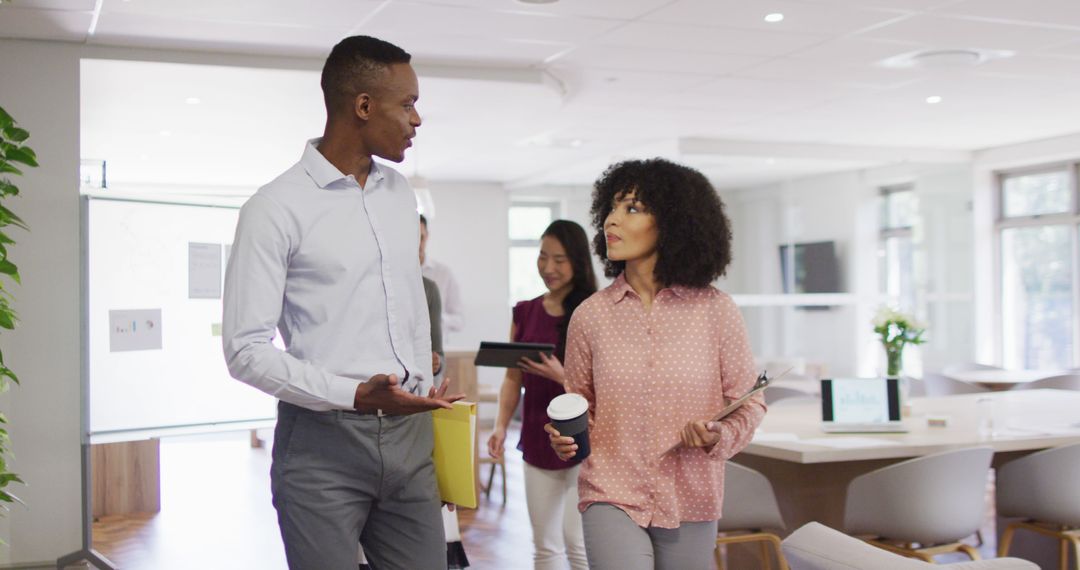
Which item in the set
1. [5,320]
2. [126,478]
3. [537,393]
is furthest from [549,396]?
[126,478]

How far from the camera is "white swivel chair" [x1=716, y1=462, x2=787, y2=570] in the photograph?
3641mm

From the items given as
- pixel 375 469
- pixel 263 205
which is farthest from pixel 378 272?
pixel 375 469

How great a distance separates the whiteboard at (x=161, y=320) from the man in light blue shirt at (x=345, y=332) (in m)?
3.16

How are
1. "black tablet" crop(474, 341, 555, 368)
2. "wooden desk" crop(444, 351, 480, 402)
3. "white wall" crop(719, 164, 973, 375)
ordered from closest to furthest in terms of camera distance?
"black tablet" crop(474, 341, 555, 368)
"wooden desk" crop(444, 351, 480, 402)
"white wall" crop(719, 164, 973, 375)

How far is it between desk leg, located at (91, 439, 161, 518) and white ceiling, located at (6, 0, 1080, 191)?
7.20ft

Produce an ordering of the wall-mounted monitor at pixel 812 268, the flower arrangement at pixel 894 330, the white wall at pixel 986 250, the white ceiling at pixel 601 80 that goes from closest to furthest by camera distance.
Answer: the flower arrangement at pixel 894 330, the white ceiling at pixel 601 80, the white wall at pixel 986 250, the wall-mounted monitor at pixel 812 268

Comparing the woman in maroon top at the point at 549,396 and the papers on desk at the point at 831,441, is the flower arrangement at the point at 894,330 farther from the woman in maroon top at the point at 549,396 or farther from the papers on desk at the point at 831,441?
the woman in maroon top at the point at 549,396

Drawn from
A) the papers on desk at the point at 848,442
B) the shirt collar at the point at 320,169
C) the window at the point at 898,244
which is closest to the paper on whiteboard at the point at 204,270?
the papers on desk at the point at 848,442

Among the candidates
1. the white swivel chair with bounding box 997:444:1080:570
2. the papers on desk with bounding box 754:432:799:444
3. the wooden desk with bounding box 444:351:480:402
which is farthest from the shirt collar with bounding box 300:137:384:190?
the wooden desk with bounding box 444:351:480:402

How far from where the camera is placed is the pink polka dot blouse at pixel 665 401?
2.38 m

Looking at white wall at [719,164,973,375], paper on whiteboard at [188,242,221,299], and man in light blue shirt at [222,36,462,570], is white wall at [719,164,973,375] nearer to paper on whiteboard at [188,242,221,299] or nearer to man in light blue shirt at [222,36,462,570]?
paper on whiteboard at [188,242,221,299]

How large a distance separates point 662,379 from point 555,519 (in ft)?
4.20

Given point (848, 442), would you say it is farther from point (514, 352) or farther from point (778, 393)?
point (778, 393)

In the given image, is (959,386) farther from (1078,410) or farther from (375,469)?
(375,469)
